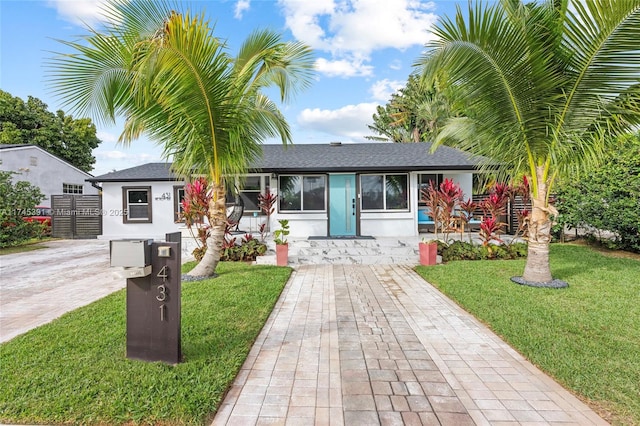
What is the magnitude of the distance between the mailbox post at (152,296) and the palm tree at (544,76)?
184 inches

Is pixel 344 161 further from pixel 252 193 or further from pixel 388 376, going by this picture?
pixel 388 376

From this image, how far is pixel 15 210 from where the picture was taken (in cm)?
1094

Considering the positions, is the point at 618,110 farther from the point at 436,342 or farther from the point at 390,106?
the point at 390,106

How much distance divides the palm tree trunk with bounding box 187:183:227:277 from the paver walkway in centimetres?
236

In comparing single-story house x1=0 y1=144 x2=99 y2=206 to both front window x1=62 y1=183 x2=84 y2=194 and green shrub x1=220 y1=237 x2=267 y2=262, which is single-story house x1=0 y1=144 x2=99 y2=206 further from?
green shrub x1=220 y1=237 x2=267 y2=262

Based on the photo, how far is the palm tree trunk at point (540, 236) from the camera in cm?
538

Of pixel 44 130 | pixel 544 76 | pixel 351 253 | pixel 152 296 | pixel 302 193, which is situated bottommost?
pixel 351 253

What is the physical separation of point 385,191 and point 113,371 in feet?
31.8

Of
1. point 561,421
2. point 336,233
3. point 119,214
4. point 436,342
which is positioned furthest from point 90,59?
point 119,214

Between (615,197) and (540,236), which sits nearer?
(540,236)

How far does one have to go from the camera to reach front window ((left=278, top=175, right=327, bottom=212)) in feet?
36.6

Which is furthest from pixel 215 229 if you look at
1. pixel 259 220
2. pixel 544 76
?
pixel 544 76

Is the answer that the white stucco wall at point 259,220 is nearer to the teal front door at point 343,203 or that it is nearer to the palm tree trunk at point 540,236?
the teal front door at point 343,203

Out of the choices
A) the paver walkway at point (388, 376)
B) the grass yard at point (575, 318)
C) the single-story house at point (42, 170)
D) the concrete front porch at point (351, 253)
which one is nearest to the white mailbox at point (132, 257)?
the paver walkway at point (388, 376)
